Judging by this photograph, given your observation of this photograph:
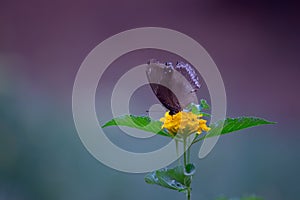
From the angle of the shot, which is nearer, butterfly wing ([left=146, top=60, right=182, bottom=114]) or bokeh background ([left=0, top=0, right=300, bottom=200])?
butterfly wing ([left=146, top=60, right=182, bottom=114])

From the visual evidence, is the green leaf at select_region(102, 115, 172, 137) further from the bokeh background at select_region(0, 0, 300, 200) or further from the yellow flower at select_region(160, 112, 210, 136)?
the bokeh background at select_region(0, 0, 300, 200)

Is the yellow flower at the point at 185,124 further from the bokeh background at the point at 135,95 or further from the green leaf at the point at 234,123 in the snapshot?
the bokeh background at the point at 135,95

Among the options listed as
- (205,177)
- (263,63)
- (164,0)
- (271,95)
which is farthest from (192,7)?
(205,177)

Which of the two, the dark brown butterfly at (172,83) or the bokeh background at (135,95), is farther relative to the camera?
the bokeh background at (135,95)

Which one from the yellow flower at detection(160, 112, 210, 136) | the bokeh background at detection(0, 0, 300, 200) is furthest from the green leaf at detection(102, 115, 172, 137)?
the bokeh background at detection(0, 0, 300, 200)

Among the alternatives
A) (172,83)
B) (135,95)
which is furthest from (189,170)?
(135,95)

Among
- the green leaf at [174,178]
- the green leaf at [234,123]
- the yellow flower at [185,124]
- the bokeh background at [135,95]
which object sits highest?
the bokeh background at [135,95]

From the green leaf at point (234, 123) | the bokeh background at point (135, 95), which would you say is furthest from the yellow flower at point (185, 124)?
the bokeh background at point (135, 95)
